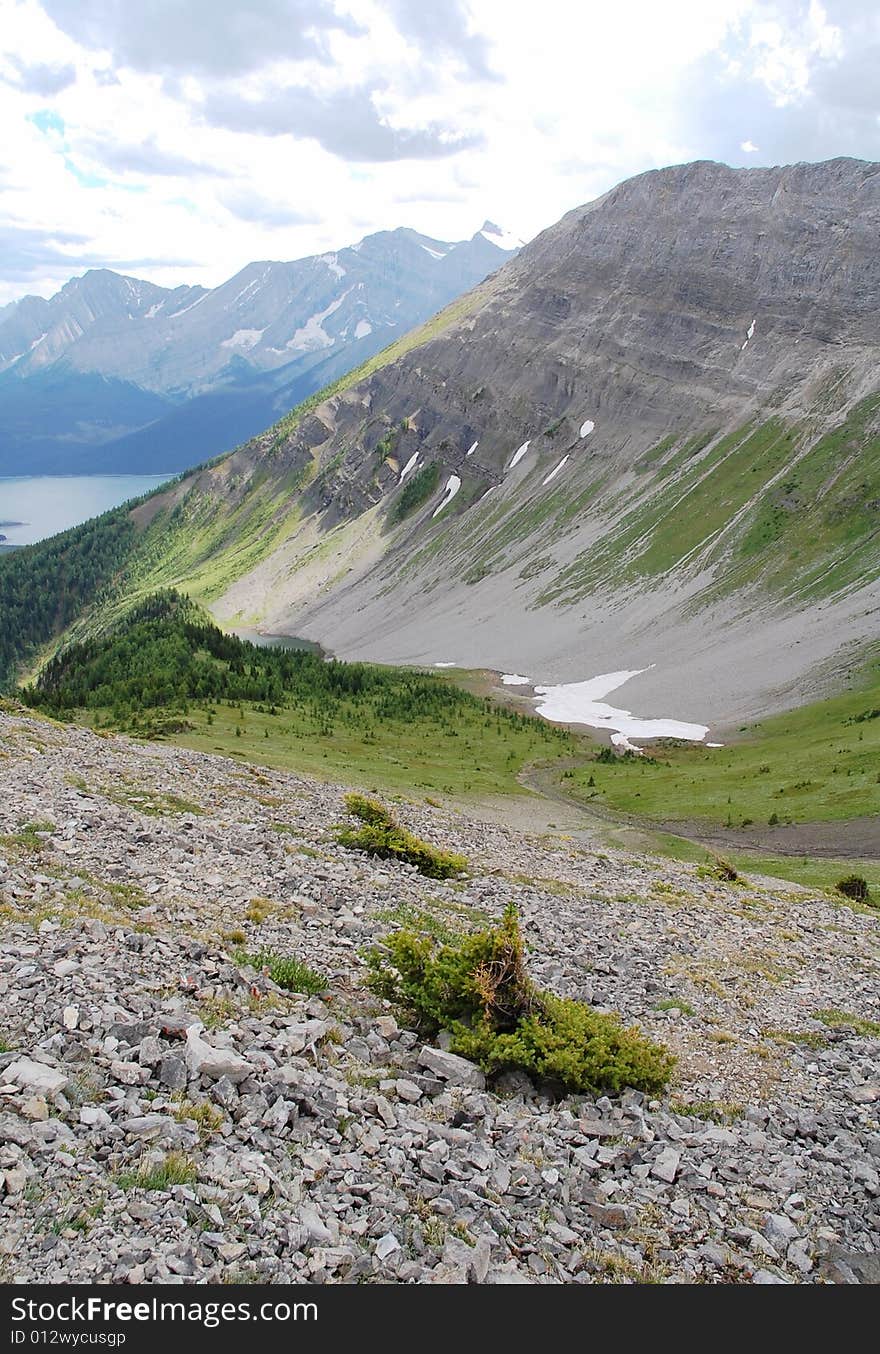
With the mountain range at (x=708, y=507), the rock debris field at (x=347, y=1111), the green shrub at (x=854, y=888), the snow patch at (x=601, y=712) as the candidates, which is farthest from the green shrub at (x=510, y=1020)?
the mountain range at (x=708, y=507)

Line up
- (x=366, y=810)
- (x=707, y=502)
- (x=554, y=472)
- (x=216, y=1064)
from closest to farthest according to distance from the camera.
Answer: (x=216, y=1064), (x=366, y=810), (x=707, y=502), (x=554, y=472)

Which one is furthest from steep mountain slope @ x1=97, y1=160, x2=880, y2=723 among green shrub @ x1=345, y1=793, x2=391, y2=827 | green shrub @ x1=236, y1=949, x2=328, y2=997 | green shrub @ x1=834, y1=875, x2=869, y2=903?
green shrub @ x1=236, y1=949, x2=328, y2=997

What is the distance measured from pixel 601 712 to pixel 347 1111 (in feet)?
338

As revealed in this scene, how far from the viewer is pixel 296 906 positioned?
20.9 meters

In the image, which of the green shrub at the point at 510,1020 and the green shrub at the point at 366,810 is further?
the green shrub at the point at 366,810

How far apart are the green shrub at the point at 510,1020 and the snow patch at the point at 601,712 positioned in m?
82.2

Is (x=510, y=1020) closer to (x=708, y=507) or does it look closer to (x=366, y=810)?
(x=366, y=810)

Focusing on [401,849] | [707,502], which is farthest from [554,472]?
[401,849]

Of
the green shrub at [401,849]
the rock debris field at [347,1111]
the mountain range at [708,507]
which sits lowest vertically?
the green shrub at [401,849]

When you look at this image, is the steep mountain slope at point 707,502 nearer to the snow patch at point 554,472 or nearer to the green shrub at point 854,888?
the snow patch at point 554,472

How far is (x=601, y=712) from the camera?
113 metres

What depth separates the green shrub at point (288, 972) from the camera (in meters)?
16.1

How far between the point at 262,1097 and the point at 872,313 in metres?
192

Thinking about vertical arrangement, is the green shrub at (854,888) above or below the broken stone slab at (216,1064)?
below
